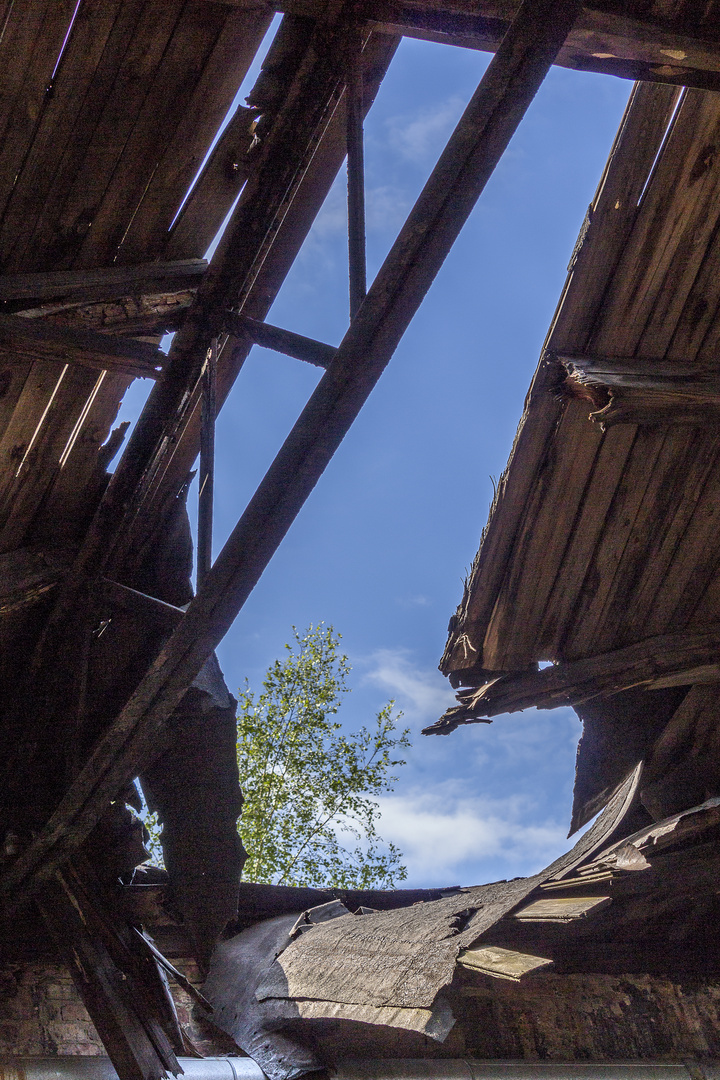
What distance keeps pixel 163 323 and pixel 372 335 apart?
1.87 metres

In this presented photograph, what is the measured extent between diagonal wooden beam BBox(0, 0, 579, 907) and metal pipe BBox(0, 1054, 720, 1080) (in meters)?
2.27

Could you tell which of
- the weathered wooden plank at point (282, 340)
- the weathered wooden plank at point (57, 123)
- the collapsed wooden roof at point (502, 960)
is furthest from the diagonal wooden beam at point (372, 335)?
the collapsed wooden roof at point (502, 960)

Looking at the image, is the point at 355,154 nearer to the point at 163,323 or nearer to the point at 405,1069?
the point at 163,323

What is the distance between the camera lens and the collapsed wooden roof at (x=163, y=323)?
2.45m

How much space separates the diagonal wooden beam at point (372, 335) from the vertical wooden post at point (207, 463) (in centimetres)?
19

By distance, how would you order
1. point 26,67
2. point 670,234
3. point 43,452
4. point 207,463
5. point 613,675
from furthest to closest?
point 613,675 < point 43,452 < point 207,463 < point 670,234 < point 26,67

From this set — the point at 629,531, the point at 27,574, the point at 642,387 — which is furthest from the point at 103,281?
the point at 629,531

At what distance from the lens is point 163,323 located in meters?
3.88

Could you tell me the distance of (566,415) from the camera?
3.78 meters

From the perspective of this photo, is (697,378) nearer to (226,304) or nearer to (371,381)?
(371,381)

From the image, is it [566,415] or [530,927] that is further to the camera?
[530,927]

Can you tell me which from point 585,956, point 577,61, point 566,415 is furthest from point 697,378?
point 585,956

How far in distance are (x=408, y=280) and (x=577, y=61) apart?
36.6 inches

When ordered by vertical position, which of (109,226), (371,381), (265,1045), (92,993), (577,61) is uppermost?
(109,226)
